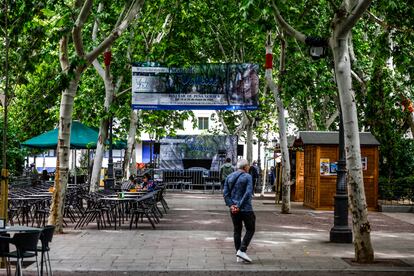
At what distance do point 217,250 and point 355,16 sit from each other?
4959 mm

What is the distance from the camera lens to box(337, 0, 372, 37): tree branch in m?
11.3

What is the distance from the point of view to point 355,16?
A: 38.2 ft

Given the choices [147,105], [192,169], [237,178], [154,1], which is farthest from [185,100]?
[192,169]

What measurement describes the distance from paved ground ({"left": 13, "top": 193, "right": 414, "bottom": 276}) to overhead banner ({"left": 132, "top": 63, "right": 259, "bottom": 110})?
214 inches

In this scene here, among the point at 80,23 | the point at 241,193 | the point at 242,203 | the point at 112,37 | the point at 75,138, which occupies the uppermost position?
the point at 80,23

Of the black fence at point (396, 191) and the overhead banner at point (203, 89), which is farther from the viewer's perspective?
the black fence at point (396, 191)

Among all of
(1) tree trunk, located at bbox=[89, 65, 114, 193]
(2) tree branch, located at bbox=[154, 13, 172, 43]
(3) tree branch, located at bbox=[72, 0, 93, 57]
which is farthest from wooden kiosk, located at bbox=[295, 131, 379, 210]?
(3) tree branch, located at bbox=[72, 0, 93, 57]

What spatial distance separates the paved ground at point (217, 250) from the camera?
11.1 meters

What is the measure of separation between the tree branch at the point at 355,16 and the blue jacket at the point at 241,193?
291 cm

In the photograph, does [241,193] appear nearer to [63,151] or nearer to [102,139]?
[63,151]

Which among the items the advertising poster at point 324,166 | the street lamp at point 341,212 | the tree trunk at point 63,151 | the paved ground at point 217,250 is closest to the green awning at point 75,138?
the paved ground at point 217,250

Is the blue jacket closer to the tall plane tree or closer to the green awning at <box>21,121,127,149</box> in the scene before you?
the tall plane tree

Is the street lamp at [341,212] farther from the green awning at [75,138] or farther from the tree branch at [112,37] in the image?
the green awning at [75,138]

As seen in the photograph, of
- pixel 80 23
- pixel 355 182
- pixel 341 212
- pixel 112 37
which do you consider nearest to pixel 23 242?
pixel 355 182
